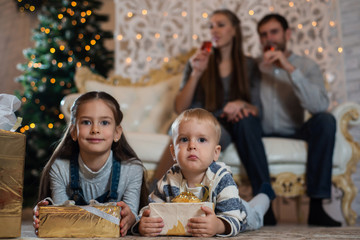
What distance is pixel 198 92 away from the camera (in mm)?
2254

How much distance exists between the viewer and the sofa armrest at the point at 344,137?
6.79 feet

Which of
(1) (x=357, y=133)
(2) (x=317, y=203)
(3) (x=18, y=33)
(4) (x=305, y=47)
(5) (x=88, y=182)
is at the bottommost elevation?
(2) (x=317, y=203)

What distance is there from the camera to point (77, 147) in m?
1.41

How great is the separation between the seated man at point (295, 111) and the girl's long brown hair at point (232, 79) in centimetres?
15

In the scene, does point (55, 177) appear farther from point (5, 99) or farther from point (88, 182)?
point (5, 99)

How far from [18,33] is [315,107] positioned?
3.37m

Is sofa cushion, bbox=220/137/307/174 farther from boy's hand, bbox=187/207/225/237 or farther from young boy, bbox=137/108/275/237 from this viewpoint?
boy's hand, bbox=187/207/225/237

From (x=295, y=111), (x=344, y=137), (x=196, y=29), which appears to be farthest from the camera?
(x=196, y=29)

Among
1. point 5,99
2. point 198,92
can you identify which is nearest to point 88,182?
point 5,99

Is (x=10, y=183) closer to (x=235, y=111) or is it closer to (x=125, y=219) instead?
(x=125, y=219)

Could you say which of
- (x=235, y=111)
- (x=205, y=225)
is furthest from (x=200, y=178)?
(x=235, y=111)

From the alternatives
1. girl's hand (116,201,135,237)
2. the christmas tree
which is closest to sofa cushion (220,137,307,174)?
girl's hand (116,201,135,237)

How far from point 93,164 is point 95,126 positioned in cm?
15

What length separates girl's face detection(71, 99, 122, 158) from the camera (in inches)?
50.3
